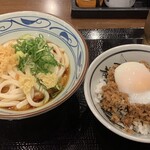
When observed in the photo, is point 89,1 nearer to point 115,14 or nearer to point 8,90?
point 115,14

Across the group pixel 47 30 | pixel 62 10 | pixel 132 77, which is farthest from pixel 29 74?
pixel 62 10

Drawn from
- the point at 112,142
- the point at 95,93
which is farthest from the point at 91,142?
the point at 95,93

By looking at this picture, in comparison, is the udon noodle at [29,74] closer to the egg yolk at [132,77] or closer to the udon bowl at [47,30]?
the udon bowl at [47,30]

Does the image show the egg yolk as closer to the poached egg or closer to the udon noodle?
the poached egg

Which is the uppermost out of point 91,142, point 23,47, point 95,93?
point 23,47

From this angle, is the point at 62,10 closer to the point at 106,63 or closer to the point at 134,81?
the point at 106,63
